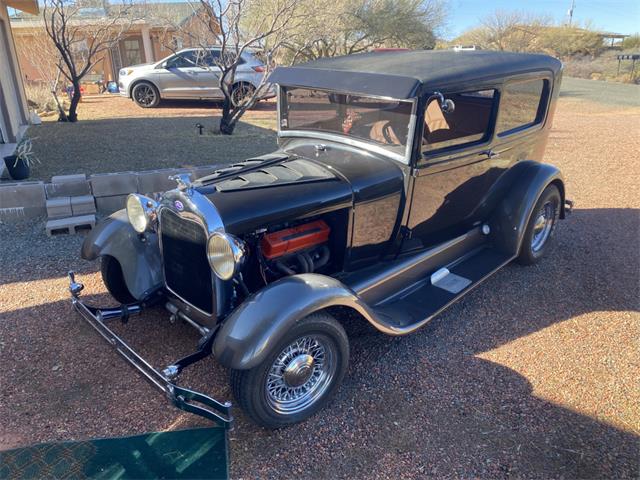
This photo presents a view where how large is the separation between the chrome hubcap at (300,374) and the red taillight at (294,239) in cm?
60

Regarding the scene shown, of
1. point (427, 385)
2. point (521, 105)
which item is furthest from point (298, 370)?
point (521, 105)

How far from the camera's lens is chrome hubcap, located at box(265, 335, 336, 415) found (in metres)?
2.60

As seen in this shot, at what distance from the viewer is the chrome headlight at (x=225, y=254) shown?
2520 millimetres

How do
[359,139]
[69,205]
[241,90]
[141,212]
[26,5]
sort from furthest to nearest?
[241,90] → [26,5] → [69,205] → [359,139] → [141,212]

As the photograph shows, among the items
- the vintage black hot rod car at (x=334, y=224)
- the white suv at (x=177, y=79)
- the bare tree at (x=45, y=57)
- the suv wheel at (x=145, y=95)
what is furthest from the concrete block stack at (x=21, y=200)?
the bare tree at (x=45, y=57)

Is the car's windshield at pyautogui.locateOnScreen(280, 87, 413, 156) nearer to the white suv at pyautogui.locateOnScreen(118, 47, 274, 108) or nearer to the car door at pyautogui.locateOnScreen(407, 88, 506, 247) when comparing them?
the car door at pyautogui.locateOnScreen(407, 88, 506, 247)

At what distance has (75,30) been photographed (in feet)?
42.0

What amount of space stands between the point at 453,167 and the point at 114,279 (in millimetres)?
2693

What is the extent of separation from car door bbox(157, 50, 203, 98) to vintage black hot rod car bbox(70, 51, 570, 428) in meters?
9.88

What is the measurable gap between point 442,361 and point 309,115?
210 cm

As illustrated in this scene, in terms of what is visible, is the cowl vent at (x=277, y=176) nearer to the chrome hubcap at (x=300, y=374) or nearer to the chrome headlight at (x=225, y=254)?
the chrome headlight at (x=225, y=254)

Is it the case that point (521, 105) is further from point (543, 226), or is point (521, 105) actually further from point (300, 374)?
point (300, 374)

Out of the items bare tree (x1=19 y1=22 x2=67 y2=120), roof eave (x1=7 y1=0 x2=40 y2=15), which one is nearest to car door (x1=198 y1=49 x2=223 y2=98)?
bare tree (x1=19 y1=22 x2=67 y2=120)

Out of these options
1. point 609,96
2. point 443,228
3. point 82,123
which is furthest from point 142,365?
point 609,96
